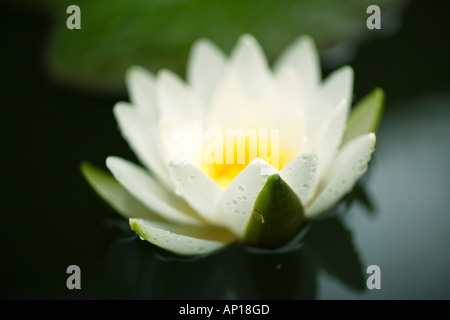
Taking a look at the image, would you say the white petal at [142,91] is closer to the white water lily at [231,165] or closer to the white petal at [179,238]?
the white water lily at [231,165]

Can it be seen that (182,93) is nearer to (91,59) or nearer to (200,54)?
(200,54)

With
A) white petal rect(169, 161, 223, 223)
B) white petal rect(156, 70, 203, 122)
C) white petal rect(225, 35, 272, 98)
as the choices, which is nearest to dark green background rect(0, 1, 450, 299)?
white petal rect(169, 161, 223, 223)

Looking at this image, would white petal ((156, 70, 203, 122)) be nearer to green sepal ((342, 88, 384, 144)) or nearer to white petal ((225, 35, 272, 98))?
white petal ((225, 35, 272, 98))

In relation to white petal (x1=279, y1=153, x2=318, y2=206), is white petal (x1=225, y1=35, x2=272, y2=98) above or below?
above

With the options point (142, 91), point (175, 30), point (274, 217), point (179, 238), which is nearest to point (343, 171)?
point (274, 217)

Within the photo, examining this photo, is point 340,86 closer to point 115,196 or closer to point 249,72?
point 249,72

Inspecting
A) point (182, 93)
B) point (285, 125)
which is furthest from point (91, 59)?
point (285, 125)
